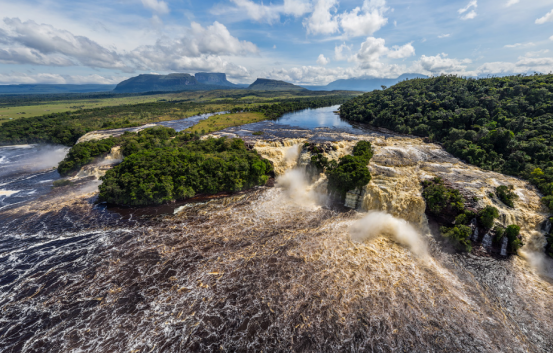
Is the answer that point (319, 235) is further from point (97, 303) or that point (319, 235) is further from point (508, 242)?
point (97, 303)

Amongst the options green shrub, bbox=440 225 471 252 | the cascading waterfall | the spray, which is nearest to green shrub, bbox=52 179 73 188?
the cascading waterfall

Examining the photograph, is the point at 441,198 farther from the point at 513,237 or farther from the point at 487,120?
the point at 487,120

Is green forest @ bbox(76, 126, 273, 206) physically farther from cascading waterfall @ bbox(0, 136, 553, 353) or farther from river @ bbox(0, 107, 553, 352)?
cascading waterfall @ bbox(0, 136, 553, 353)

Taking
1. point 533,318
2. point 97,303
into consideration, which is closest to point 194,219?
point 97,303

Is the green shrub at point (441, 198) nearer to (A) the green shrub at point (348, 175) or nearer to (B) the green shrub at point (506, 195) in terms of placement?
(B) the green shrub at point (506, 195)

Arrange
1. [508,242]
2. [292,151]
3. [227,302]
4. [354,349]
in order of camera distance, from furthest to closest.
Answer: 1. [292,151]
2. [508,242]
3. [227,302]
4. [354,349]

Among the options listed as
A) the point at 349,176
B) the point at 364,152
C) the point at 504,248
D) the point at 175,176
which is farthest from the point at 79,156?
the point at 504,248

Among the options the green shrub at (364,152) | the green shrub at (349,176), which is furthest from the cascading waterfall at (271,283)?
the green shrub at (364,152)
